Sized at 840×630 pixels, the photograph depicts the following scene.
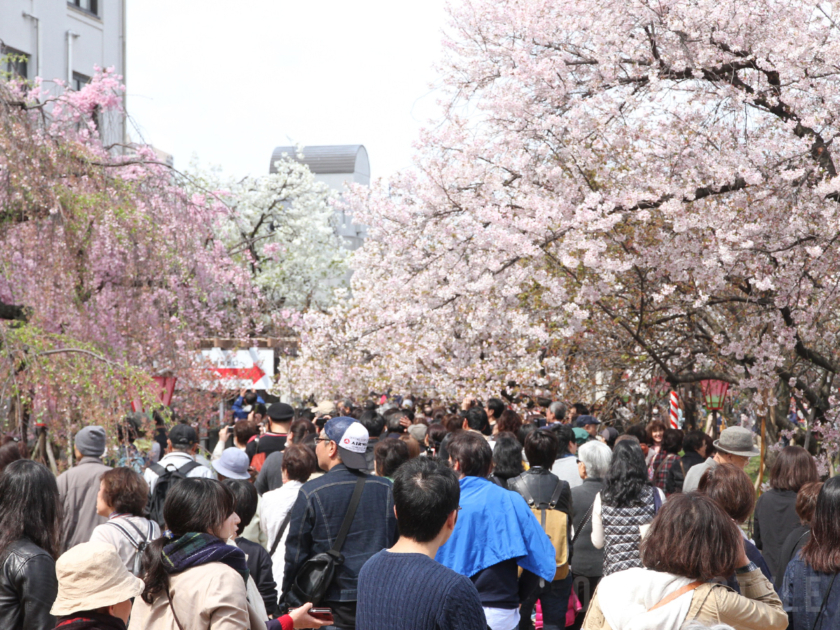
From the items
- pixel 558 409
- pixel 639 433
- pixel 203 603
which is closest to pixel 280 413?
pixel 558 409

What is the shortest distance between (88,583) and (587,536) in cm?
371

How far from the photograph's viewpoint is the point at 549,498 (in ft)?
17.4

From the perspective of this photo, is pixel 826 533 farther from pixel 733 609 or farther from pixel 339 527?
pixel 339 527

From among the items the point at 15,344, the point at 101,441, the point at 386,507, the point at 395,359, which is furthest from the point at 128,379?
the point at 395,359

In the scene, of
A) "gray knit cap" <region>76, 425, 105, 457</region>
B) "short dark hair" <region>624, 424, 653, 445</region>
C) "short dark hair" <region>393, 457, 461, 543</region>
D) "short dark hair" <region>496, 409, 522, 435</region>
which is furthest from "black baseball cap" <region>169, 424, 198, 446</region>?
"short dark hair" <region>624, 424, 653, 445</region>

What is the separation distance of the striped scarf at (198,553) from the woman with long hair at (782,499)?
3416 millimetres

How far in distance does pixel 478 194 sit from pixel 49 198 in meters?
5.61

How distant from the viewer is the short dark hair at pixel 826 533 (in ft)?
11.0

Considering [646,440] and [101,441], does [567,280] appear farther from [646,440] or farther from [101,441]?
[101,441]

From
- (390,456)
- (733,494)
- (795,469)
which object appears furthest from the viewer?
(390,456)

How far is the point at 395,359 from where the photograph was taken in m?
15.6

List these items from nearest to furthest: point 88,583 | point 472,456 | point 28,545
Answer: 1. point 88,583
2. point 28,545
3. point 472,456

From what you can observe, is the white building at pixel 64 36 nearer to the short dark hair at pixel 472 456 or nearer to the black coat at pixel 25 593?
the short dark hair at pixel 472 456

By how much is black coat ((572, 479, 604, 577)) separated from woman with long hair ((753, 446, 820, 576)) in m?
1.08
